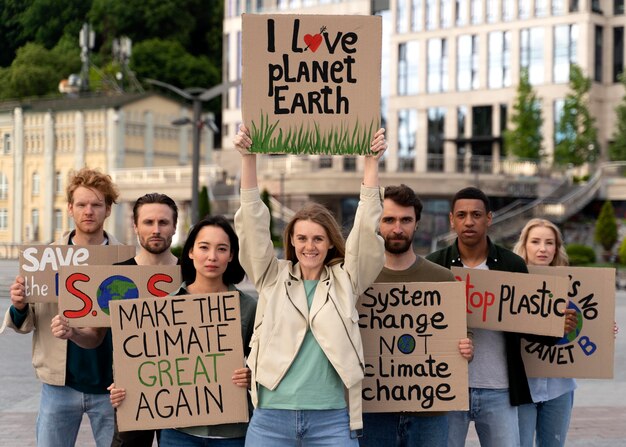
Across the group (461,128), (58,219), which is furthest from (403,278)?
(461,128)

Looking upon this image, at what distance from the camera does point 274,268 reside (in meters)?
5.37

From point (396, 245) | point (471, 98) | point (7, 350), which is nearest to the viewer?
point (396, 245)

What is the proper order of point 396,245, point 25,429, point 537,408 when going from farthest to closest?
point 25,429 → point 537,408 → point 396,245

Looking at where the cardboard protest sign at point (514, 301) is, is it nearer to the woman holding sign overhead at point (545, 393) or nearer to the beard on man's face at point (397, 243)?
the woman holding sign overhead at point (545, 393)

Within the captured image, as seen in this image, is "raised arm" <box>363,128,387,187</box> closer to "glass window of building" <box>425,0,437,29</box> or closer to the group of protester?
the group of protester

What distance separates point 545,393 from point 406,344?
4.05 ft

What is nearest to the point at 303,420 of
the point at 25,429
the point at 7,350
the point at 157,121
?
the point at 25,429

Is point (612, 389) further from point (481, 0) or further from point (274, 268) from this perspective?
point (481, 0)

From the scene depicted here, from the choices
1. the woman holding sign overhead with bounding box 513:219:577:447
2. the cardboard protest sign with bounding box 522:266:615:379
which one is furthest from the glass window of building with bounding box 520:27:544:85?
the cardboard protest sign with bounding box 522:266:615:379

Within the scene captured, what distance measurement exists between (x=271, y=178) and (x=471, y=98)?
21.8m

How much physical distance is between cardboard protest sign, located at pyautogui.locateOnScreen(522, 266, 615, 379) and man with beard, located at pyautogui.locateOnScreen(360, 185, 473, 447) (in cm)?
106

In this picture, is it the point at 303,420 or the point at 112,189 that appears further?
the point at 112,189

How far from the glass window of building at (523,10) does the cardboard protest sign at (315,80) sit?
70.3 m

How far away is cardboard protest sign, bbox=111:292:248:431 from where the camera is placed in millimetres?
5543
